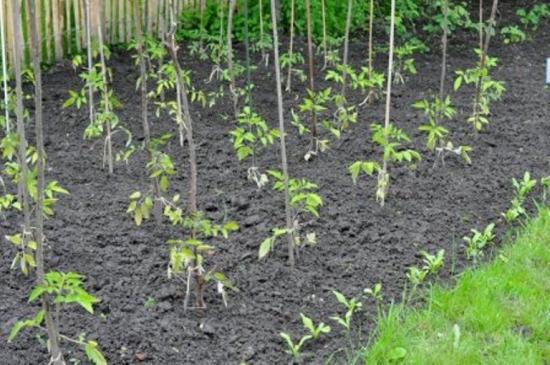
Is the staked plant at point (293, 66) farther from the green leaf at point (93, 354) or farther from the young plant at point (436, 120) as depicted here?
the green leaf at point (93, 354)

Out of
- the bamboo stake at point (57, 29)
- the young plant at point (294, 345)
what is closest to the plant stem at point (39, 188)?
the young plant at point (294, 345)

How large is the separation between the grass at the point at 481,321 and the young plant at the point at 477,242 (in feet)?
0.29

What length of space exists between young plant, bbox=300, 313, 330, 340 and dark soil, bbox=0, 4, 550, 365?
0.05 m

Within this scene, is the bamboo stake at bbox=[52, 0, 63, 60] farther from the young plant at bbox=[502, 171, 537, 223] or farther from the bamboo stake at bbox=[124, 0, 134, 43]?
the young plant at bbox=[502, 171, 537, 223]

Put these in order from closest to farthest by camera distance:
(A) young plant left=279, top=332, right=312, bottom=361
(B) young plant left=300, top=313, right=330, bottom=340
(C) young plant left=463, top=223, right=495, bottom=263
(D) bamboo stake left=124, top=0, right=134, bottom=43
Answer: (A) young plant left=279, top=332, right=312, bottom=361 → (B) young plant left=300, top=313, right=330, bottom=340 → (C) young plant left=463, top=223, right=495, bottom=263 → (D) bamboo stake left=124, top=0, right=134, bottom=43

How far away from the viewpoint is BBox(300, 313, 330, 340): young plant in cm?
379

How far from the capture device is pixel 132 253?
434 cm

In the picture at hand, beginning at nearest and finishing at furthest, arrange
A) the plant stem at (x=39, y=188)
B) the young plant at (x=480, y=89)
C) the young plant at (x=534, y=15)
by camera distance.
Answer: the plant stem at (x=39, y=188) → the young plant at (x=480, y=89) → the young plant at (x=534, y=15)

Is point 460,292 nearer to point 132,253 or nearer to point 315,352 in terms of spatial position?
point 315,352

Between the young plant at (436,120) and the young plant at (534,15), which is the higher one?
the young plant at (534,15)

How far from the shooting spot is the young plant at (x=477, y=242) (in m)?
4.56

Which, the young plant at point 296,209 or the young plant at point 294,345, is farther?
the young plant at point 296,209

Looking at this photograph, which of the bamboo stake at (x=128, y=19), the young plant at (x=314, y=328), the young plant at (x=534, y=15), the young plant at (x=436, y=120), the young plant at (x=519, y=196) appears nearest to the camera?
the young plant at (x=314, y=328)

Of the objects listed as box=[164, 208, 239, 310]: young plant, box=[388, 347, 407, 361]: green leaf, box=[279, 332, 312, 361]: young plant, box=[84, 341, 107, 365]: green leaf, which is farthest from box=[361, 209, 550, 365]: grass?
box=[84, 341, 107, 365]: green leaf
